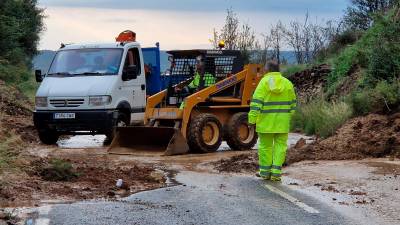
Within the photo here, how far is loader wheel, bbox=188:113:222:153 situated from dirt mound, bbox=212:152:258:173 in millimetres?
1672

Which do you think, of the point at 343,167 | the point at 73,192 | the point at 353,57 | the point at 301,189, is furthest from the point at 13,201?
the point at 353,57

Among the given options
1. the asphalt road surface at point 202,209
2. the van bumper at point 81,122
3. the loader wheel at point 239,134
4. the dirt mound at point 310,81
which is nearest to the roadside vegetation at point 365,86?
the loader wheel at point 239,134

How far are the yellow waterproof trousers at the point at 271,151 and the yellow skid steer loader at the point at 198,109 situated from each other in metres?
3.89

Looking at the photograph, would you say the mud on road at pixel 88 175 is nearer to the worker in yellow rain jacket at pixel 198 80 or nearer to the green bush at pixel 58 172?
the green bush at pixel 58 172

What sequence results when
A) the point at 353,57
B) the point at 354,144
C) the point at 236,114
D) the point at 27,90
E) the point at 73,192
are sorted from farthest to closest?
1. the point at 27,90
2. the point at 353,57
3. the point at 236,114
4. the point at 354,144
5. the point at 73,192

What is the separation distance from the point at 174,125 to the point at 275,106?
4735 mm

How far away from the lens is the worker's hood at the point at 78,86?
16.9 metres

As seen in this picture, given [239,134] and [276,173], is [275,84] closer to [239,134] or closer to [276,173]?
[276,173]

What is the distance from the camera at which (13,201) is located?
8.97 m

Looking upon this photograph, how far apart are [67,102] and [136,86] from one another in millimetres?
1830

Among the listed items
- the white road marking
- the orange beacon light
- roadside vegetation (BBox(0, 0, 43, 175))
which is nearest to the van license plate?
roadside vegetation (BBox(0, 0, 43, 175))

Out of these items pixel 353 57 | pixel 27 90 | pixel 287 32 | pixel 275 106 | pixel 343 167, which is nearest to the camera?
pixel 275 106

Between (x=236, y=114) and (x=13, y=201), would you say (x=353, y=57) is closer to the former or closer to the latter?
(x=236, y=114)

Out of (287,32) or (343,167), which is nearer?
(343,167)
